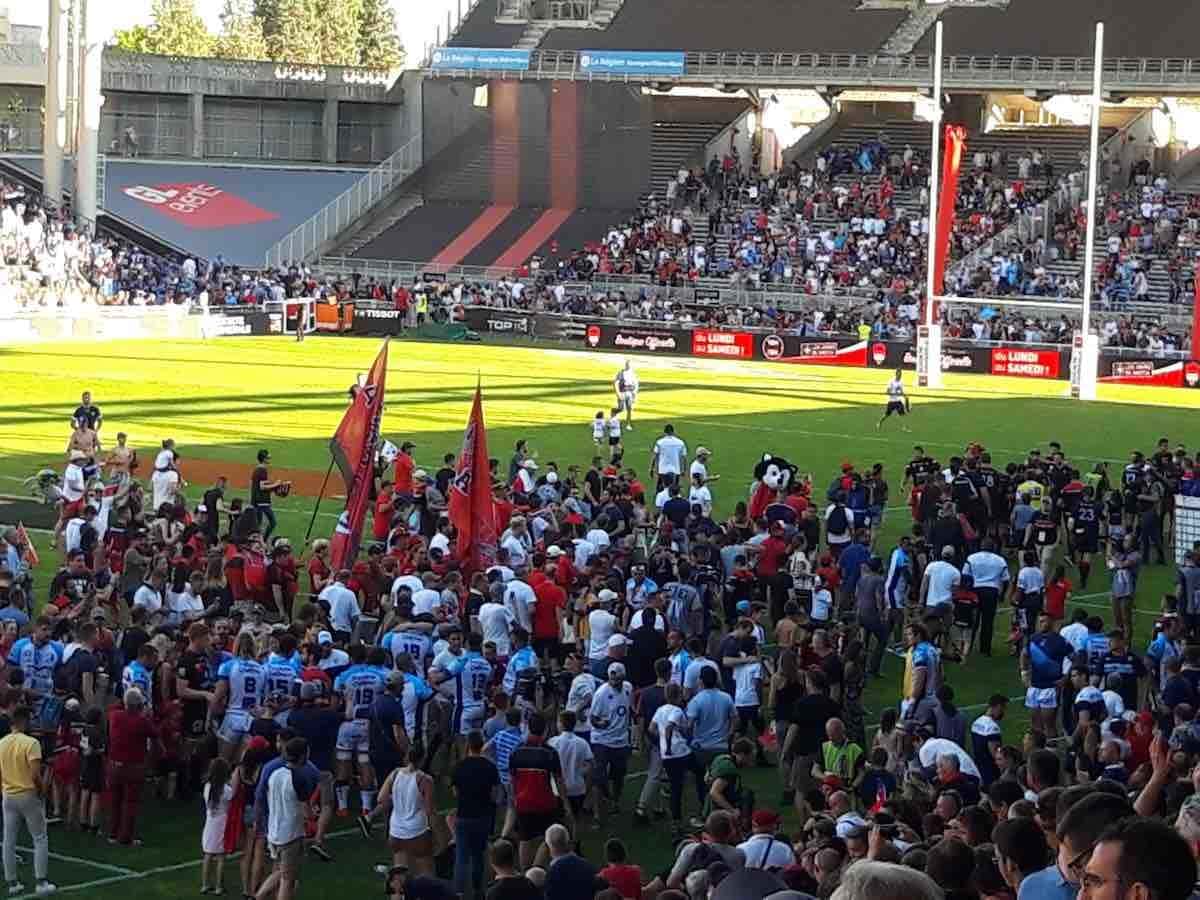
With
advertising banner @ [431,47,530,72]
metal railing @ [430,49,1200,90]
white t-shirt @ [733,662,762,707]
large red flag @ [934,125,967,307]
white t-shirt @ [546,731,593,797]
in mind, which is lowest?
white t-shirt @ [546,731,593,797]

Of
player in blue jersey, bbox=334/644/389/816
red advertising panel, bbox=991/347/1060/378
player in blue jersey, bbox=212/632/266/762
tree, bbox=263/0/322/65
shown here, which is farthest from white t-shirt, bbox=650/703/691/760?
tree, bbox=263/0/322/65

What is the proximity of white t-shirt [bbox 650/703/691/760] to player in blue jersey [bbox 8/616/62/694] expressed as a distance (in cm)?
463

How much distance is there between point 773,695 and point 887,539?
12849 millimetres

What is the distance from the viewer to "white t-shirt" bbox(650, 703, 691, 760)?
1559 centimetres

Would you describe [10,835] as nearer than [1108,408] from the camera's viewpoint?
Yes

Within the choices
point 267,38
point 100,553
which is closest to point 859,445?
point 100,553

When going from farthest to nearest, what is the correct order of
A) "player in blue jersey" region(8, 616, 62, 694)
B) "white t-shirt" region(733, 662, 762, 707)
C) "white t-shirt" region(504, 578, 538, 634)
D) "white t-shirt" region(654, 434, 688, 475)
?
1. "white t-shirt" region(654, 434, 688, 475)
2. "white t-shirt" region(504, 578, 538, 634)
3. "white t-shirt" region(733, 662, 762, 707)
4. "player in blue jersey" region(8, 616, 62, 694)

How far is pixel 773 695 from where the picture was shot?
16.6 metres

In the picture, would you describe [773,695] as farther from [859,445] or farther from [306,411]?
[306,411]

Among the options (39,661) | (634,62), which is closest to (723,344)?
(634,62)

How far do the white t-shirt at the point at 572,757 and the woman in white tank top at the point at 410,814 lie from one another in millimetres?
1450

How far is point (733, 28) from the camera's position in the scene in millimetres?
73688

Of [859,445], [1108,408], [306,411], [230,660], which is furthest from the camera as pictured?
[1108,408]

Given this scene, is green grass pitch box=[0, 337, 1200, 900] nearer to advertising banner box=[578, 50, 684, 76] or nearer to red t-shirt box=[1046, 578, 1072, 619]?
red t-shirt box=[1046, 578, 1072, 619]
